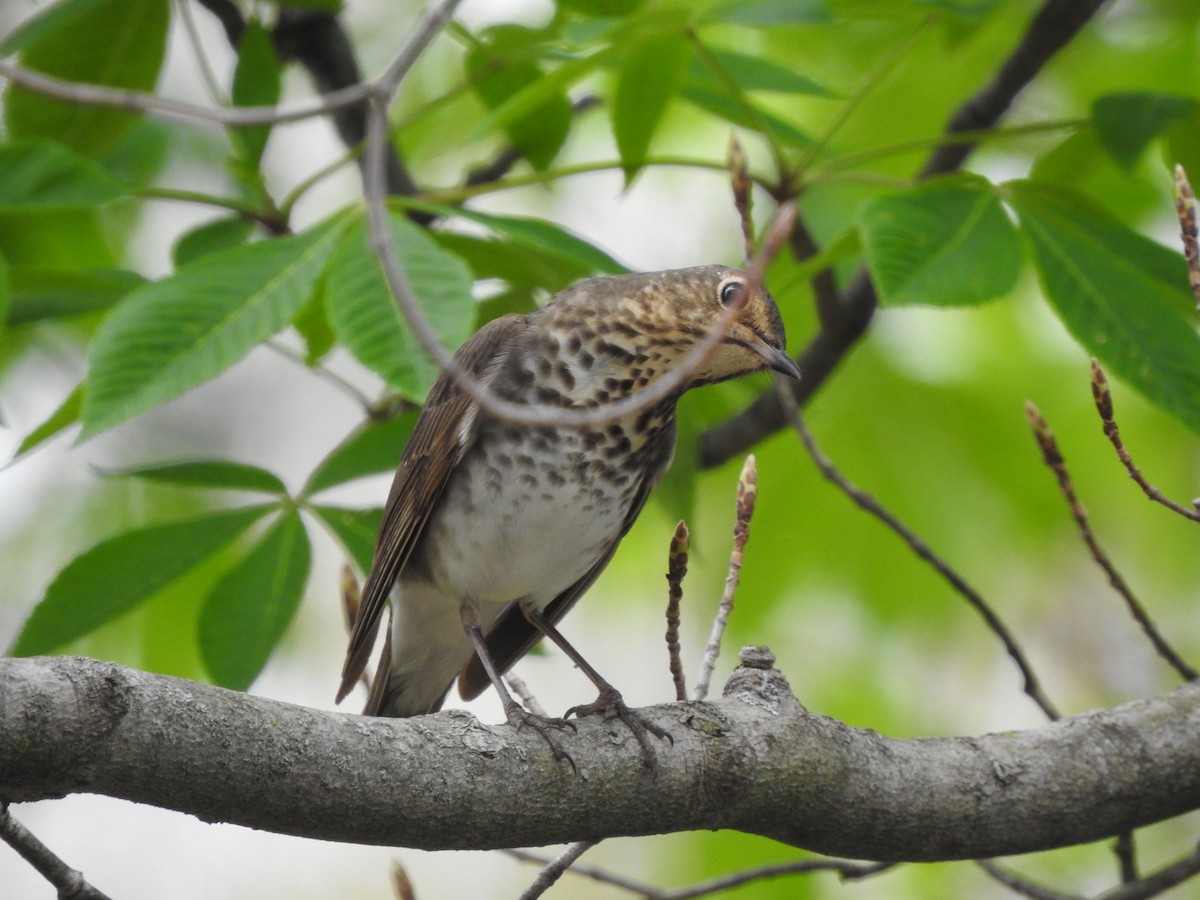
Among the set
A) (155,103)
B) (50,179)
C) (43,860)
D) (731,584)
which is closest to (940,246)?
(731,584)

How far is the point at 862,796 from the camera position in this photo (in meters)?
3.13

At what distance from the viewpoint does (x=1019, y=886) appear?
151 inches

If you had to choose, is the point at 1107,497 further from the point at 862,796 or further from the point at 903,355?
the point at 862,796

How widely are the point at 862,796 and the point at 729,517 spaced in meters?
2.34

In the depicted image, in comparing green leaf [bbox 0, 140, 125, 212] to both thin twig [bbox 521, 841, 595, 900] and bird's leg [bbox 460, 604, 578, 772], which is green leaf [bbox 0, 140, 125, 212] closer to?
bird's leg [bbox 460, 604, 578, 772]

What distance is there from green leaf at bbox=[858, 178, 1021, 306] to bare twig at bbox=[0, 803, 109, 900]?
205 cm

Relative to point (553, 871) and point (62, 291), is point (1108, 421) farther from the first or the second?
point (62, 291)

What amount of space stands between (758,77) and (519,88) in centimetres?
84

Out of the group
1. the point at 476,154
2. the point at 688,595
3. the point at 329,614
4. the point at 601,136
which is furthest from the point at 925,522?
the point at 329,614

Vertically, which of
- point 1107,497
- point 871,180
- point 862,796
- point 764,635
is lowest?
point 862,796

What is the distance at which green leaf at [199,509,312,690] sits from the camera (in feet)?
12.4

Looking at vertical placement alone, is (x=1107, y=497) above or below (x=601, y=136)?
below

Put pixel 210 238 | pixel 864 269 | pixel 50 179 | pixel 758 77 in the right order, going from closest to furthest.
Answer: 1. pixel 50 179
2. pixel 758 77
3. pixel 210 238
4. pixel 864 269

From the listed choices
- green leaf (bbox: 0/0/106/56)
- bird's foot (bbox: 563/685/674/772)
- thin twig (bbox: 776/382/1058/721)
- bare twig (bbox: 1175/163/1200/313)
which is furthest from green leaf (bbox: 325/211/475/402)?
bare twig (bbox: 1175/163/1200/313)
